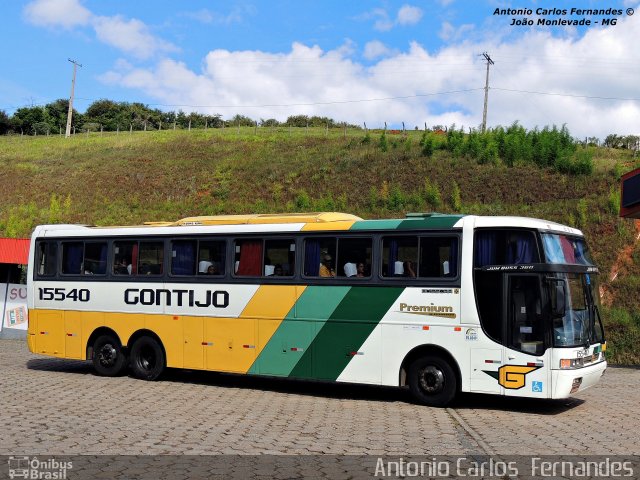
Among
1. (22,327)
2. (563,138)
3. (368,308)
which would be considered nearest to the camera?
(368,308)

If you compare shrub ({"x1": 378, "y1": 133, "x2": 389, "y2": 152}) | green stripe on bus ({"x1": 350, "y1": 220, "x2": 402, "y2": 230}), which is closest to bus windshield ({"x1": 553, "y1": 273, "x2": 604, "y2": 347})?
green stripe on bus ({"x1": 350, "y1": 220, "x2": 402, "y2": 230})

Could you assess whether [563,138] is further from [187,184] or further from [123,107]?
[123,107]

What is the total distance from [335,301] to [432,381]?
94.8 inches

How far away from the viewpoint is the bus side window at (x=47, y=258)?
1772 centimetres

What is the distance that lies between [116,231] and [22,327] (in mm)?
10683

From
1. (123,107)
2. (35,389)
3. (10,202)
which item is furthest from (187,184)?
(123,107)

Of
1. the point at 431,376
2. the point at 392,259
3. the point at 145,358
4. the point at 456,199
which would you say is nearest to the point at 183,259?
the point at 145,358

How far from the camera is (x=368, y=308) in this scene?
44.2 feet

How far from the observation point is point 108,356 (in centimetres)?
1680

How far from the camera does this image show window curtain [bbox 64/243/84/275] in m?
17.3

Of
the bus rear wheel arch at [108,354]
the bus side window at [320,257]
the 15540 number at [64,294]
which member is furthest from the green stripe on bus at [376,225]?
the 15540 number at [64,294]

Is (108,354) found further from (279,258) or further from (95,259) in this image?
(279,258)

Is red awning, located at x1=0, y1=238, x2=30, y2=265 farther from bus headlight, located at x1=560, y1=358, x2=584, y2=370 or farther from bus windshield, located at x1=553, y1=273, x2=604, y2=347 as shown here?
bus headlight, located at x1=560, y1=358, x2=584, y2=370

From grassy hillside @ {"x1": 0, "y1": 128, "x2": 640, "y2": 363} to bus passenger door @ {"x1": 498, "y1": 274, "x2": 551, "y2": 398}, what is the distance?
12.1 m
